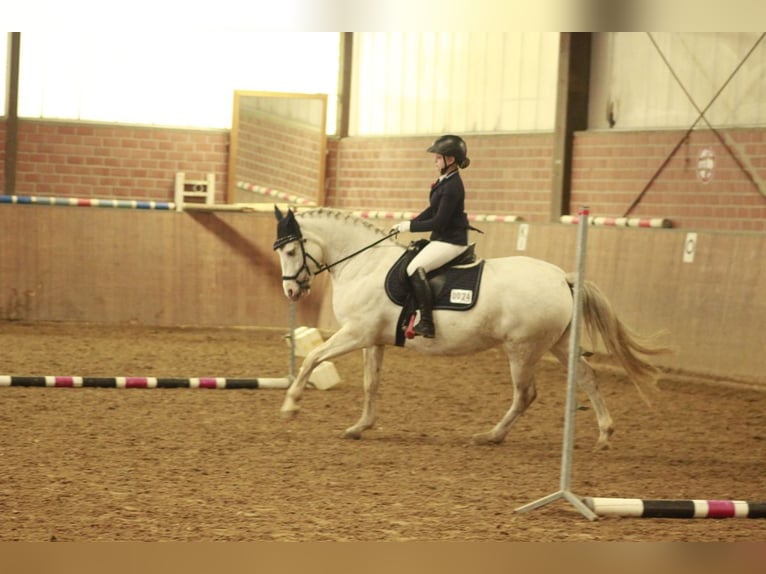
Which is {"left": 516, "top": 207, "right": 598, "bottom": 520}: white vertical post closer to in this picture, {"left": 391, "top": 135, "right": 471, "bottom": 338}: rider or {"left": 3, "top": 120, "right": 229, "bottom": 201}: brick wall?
{"left": 391, "top": 135, "right": 471, "bottom": 338}: rider

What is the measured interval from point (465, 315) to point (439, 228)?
0.57m

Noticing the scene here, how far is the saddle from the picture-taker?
666cm

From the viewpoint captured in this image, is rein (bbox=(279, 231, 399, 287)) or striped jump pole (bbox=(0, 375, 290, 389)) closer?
rein (bbox=(279, 231, 399, 287))

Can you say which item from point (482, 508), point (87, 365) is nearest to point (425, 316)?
point (482, 508)

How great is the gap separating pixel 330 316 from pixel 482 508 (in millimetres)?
9386

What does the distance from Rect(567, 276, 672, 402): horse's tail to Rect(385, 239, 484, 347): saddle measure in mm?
703

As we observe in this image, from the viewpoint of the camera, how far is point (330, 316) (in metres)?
14.1

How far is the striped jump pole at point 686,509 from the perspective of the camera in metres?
4.10

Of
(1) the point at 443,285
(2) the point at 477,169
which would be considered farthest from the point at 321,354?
(2) the point at 477,169

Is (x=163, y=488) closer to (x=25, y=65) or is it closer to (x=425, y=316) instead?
(x=425, y=316)

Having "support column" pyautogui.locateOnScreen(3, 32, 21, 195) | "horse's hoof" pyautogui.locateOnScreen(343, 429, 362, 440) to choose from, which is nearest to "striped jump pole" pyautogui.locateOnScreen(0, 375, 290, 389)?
"horse's hoof" pyautogui.locateOnScreen(343, 429, 362, 440)

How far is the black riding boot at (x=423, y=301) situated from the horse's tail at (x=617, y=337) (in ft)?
3.11

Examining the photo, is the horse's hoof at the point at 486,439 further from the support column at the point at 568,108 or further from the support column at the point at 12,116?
the support column at the point at 12,116

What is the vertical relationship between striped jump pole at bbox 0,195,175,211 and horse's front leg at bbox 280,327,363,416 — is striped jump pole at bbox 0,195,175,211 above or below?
above
